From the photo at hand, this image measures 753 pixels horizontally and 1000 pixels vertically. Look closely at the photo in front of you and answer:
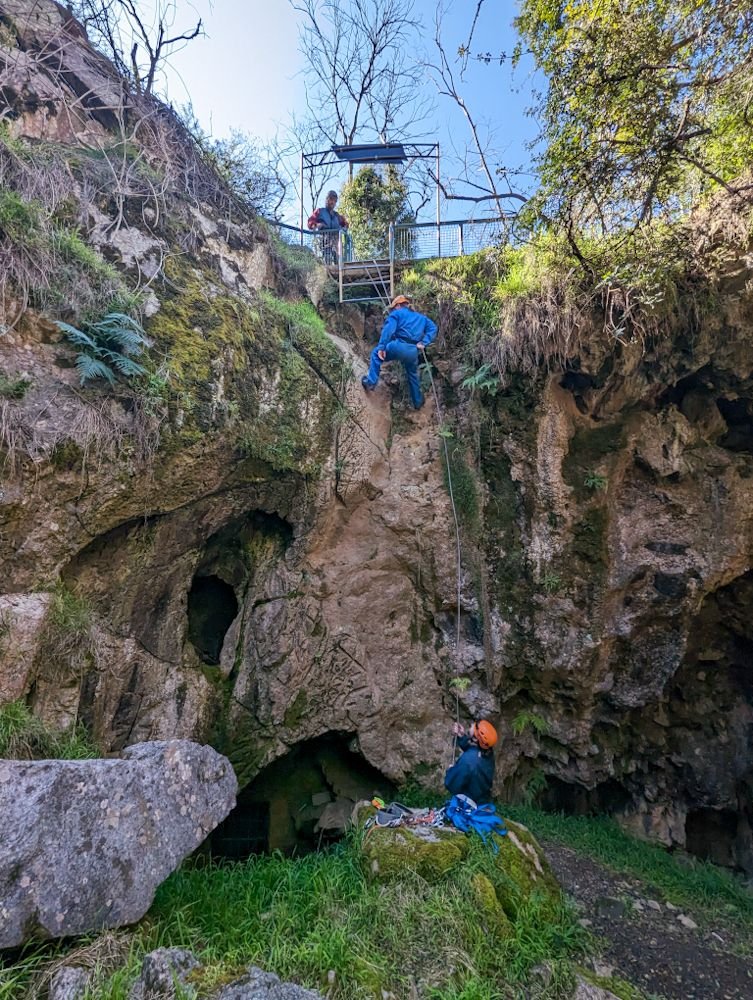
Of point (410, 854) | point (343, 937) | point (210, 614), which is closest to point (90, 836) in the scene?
point (343, 937)

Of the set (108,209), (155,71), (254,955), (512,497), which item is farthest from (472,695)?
(155,71)

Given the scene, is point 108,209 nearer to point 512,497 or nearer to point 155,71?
point 155,71

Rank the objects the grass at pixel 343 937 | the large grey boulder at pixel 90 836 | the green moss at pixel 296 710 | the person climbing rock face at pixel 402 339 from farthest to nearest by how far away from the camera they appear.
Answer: the person climbing rock face at pixel 402 339, the green moss at pixel 296 710, the grass at pixel 343 937, the large grey boulder at pixel 90 836

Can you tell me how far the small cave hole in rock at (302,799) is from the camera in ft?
20.8

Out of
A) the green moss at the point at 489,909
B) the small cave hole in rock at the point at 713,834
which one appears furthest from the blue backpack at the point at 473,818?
the small cave hole in rock at the point at 713,834

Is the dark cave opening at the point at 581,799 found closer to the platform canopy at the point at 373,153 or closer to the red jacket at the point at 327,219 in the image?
the red jacket at the point at 327,219

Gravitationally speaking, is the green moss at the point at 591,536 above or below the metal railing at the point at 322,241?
below

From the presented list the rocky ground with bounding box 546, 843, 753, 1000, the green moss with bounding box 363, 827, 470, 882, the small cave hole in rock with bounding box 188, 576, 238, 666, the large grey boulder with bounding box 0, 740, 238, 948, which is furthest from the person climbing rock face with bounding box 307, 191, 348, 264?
the rocky ground with bounding box 546, 843, 753, 1000

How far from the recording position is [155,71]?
6.83 metres

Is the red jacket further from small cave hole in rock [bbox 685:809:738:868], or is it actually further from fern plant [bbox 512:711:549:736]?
small cave hole in rock [bbox 685:809:738:868]

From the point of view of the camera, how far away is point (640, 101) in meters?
4.85

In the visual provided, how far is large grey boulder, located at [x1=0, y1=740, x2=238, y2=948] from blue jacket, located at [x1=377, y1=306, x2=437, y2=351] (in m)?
5.39

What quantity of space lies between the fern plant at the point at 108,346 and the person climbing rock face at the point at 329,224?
5.15 metres

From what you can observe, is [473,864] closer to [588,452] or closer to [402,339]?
[588,452]
